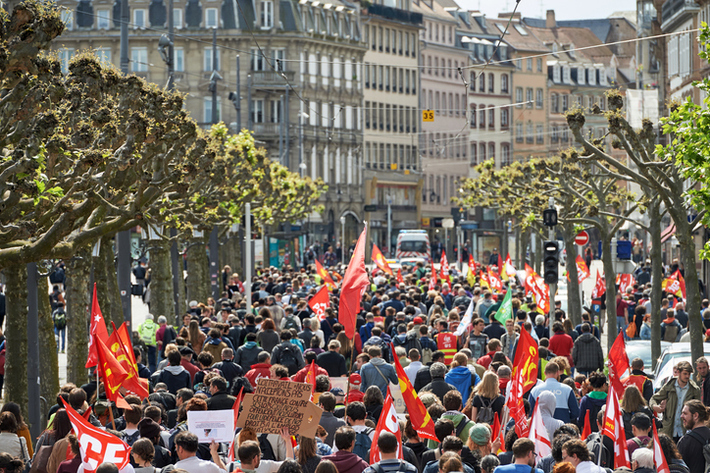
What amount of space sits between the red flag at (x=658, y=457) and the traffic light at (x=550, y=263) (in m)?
17.0

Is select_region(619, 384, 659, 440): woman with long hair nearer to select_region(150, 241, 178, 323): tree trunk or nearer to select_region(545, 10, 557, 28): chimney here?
select_region(150, 241, 178, 323): tree trunk

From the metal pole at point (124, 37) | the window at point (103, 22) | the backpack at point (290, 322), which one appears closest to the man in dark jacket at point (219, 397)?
the backpack at point (290, 322)

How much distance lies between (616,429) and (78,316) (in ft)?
39.2

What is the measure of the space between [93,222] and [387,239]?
86.6 m

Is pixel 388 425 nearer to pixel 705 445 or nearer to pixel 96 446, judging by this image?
pixel 96 446

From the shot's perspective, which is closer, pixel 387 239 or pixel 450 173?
pixel 387 239

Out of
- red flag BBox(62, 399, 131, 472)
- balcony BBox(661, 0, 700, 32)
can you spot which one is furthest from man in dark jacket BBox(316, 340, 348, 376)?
balcony BBox(661, 0, 700, 32)

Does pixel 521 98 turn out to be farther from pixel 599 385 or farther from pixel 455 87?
pixel 599 385

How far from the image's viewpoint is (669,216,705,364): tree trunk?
19.1m

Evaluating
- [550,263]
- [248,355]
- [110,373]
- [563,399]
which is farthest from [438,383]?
[550,263]

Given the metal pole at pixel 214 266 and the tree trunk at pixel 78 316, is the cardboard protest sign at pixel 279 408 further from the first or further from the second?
the metal pole at pixel 214 266

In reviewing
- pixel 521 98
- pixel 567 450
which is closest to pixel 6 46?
pixel 567 450

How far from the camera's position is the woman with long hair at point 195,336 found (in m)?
20.7

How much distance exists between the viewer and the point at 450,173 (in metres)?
116
